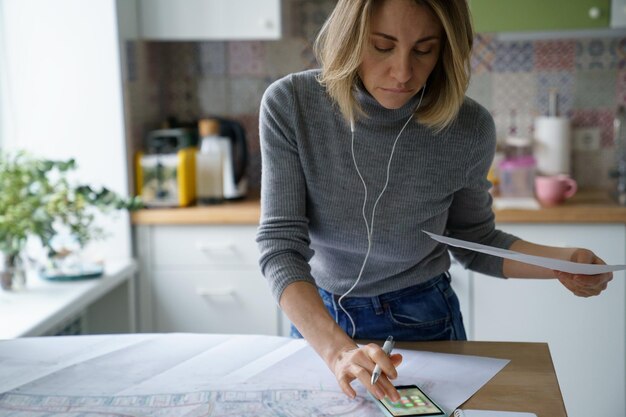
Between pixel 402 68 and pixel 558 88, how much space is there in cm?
192

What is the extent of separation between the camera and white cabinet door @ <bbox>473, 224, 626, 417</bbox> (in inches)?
99.0

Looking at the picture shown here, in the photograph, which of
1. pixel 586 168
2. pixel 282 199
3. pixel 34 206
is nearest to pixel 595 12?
pixel 586 168

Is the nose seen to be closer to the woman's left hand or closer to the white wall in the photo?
the woman's left hand

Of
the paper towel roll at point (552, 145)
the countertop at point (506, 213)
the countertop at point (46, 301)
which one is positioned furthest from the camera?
the paper towel roll at point (552, 145)

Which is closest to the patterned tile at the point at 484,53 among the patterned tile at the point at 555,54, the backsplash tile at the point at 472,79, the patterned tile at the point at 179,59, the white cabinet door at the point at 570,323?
the backsplash tile at the point at 472,79

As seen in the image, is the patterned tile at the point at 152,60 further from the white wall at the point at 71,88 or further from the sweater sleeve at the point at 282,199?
the sweater sleeve at the point at 282,199

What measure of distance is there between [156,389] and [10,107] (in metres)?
1.76

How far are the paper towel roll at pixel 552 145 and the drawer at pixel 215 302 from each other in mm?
1099

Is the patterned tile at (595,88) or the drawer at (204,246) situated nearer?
the drawer at (204,246)

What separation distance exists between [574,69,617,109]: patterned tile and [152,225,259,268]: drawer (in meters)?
1.31

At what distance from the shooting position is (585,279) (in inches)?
50.9

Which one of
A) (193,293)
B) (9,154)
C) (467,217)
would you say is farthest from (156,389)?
(193,293)

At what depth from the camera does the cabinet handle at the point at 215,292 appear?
267cm

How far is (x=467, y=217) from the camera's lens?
1.50 meters
